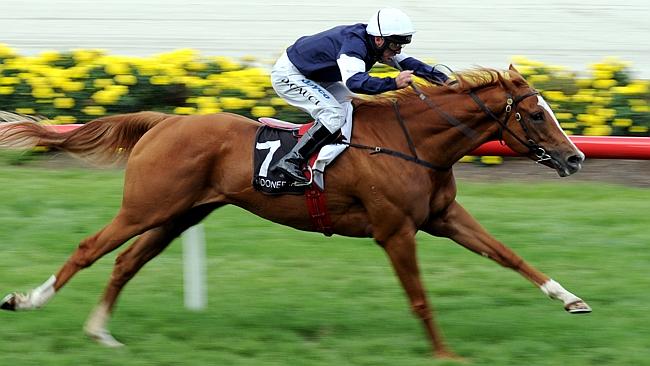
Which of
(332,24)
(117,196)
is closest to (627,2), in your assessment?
(332,24)

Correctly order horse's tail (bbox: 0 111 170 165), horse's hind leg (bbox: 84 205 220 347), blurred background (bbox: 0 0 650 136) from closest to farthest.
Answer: horse's hind leg (bbox: 84 205 220 347), horse's tail (bbox: 0 111 170 165), blurred background (bbox: 0 0 650 136)

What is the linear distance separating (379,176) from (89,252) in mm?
1673

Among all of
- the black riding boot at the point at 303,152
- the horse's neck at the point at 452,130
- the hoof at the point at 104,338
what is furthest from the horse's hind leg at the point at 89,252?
the horse's neck at the point at 452,130

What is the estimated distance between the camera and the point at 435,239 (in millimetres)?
8375

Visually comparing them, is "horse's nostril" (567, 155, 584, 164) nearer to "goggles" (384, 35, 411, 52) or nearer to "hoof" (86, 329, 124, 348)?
"goggles" (384, 35, 411, 52)

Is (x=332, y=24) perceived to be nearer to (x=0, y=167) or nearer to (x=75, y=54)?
(x=75, y=54)

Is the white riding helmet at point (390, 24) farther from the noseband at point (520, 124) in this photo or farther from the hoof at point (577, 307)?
the hoof at point (577, 307)

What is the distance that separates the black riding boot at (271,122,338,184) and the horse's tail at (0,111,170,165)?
1005mm

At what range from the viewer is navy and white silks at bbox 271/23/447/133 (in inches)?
235

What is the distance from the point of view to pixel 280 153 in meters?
6.36

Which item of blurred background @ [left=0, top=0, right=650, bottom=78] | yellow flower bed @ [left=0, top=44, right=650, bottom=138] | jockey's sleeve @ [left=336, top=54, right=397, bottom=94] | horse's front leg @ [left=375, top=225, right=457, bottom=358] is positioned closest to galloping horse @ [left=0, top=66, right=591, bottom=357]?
horse's front leg @ [left=375, top=225, right=457, bottom=358]

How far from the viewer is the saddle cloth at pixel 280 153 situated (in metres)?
6.25

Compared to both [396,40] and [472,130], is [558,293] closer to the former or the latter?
[472,130]

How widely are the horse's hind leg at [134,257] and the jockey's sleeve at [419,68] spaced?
138 cm
